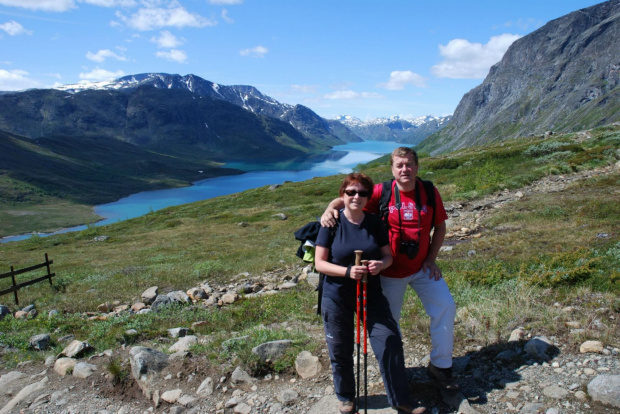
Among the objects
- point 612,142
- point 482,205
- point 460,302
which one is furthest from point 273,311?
point 612,142

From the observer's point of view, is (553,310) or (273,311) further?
(273,311)

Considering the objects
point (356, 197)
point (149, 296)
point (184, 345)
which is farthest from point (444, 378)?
point (149, 296)

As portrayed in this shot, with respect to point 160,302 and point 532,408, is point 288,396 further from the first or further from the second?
point 160,302

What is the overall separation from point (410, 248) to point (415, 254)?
0.09 metres

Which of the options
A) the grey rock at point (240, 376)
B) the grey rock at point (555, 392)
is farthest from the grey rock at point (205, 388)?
the grey rock at point (555, 392)

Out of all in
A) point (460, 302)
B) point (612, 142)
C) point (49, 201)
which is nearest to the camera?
point (460, 302)

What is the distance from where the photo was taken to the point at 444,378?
16.2ft

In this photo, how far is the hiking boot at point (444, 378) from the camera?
484 cm

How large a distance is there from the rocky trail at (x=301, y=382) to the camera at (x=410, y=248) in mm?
1795

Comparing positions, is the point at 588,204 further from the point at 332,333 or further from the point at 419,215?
the point at 332,333

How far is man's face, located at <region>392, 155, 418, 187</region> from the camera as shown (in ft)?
15.5

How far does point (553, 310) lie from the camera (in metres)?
6.59

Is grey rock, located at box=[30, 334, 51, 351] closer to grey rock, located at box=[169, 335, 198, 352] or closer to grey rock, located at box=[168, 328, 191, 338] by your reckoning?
grey rock, located at box=[168, 328, 191, 338]

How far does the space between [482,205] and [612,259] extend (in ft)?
41.7
